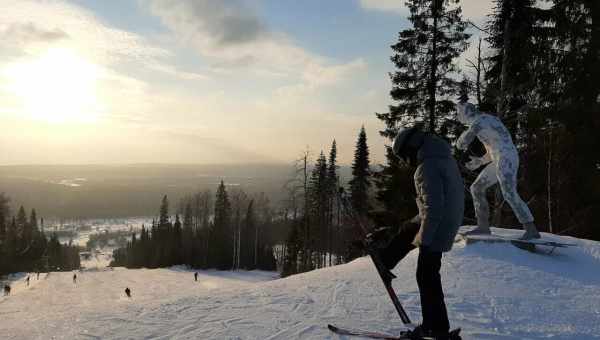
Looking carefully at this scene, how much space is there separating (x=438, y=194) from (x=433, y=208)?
0.48 feet

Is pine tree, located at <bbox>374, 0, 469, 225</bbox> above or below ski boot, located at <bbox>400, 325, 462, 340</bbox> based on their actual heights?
above

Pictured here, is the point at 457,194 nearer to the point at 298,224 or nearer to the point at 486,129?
the point at 486,129

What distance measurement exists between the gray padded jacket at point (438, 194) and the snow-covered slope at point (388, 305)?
172 centimetres

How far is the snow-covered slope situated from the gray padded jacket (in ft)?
5.64

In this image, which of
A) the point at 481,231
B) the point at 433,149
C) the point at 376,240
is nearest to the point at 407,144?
the point at 433,149

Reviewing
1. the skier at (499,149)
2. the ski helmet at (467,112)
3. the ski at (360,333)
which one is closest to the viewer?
the ski at (360,333)

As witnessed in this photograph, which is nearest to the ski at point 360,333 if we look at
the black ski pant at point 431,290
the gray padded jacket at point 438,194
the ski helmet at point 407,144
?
the black ski pant at point 431,290

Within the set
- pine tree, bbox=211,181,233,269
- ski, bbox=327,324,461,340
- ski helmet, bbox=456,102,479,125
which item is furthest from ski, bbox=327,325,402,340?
pine tree, bbox=211,181,233,269

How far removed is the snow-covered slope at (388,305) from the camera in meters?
5.13

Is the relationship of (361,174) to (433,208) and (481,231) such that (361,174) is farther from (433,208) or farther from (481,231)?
(433,208)

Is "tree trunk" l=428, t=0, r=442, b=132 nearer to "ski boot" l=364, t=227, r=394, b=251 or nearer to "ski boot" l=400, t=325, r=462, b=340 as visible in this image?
"ski boot" l=364, t=227, r=394, b=251

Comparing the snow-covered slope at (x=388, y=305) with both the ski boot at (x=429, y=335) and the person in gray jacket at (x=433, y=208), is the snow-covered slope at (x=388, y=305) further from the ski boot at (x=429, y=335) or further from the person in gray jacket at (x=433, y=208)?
the person in gray jacket at (x=433, y=208)

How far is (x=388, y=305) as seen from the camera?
6.07 meters

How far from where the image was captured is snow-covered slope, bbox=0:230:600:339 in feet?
16.8
